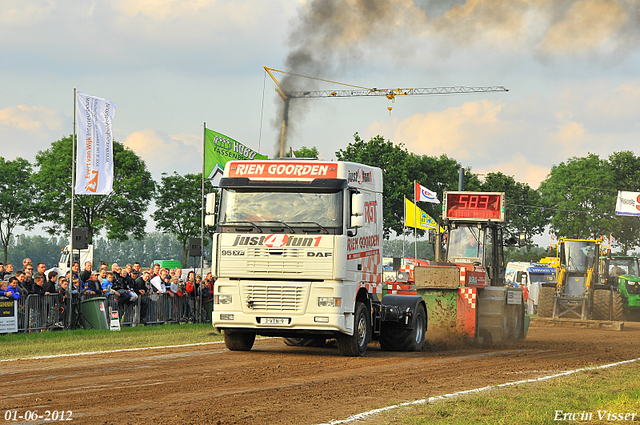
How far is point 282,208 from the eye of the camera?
14.4m

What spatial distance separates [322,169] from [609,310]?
18156 mm

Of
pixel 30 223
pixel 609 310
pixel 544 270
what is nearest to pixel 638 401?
pixel 609 310

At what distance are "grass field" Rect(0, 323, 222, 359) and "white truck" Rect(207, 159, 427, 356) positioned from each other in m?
3.50

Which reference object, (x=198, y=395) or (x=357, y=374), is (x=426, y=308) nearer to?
(x=357, y=374)

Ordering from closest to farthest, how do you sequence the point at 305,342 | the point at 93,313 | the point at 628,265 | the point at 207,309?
the point at 305,342 → the point at 93,313 → the point at 207,309 → the point at 628,265

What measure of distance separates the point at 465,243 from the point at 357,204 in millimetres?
8835

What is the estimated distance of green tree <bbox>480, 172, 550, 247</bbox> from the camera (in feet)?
262

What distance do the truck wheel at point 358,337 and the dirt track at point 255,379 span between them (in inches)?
10.1

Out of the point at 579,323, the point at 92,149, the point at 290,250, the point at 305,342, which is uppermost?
the point at 92,149

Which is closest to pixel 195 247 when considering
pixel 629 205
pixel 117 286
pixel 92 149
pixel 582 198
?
pixel 117 286

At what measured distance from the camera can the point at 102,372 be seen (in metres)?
11.9

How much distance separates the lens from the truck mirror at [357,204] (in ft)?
46.3

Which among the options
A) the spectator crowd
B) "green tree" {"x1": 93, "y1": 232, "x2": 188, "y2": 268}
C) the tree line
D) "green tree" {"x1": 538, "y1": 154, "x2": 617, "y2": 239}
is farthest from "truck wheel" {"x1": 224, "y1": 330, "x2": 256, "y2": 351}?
"green tree" {"x1": 93, "y1": 232, "x2": 188, "y2": 268}

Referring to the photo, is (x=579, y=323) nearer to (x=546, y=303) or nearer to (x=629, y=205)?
(x=546, y=303)
